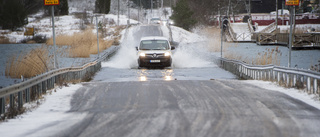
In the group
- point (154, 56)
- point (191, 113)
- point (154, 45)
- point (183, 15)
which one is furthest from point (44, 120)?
point (183, 15)

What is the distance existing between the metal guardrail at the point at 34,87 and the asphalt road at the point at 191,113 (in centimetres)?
105

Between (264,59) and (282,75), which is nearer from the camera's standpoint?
(282,75)

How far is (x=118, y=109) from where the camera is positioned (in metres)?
9.77

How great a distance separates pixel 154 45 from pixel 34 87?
1446 centimetres

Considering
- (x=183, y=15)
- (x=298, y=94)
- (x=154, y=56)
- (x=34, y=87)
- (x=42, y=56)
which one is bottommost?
(x=298, y=94)

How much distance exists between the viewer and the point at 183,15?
7431 centimetres

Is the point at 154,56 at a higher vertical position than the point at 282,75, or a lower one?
higher

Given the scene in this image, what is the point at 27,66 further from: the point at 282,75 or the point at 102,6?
the point at 102,6

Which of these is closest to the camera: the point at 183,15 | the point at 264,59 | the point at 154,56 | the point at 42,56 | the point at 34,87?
the point at 34,87

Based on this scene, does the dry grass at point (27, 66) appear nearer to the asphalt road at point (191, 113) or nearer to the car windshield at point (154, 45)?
the car windshield at point (154, 45)

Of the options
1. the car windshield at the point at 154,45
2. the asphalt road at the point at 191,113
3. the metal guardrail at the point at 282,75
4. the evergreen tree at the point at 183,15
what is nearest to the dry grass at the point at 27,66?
the car windshield at the point at 154,45

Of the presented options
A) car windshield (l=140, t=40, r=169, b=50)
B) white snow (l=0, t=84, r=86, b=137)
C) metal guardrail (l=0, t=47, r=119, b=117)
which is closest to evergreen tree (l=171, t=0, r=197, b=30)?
car windshield (l=140, t=40, r=169, b=50)

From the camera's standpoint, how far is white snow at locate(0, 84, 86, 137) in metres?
7.52

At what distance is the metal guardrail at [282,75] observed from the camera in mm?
12402
